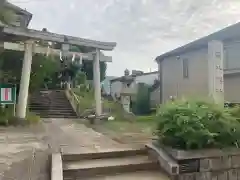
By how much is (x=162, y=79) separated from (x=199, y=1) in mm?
8125

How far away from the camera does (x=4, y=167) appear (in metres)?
4.40

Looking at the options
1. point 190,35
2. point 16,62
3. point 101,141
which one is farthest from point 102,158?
point 190,35

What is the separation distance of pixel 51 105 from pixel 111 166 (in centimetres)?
1174

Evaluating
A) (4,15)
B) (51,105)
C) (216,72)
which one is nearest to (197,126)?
(216,72)

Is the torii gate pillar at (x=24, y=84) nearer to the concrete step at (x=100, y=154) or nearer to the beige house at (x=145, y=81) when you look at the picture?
the concrete step at (x=100, y=154)

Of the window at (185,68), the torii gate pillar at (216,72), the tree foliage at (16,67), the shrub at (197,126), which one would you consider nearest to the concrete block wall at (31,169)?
the shrub at (197,126)

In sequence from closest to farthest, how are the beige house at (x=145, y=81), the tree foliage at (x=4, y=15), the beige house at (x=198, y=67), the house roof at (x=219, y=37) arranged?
the tree foliage at (x=4, y=15) → the beige house at (x=198, y=67) → the house roof at (x=219, y=37) → the beige house at (x=145, y=81)

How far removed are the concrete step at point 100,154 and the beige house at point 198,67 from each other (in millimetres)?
6932

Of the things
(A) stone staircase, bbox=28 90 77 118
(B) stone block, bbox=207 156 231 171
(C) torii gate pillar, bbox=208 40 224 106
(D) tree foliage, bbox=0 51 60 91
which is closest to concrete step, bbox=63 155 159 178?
(B) stone block, bbox=207 156 231 171

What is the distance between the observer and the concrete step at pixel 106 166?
445cm

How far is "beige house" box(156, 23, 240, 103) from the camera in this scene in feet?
44.7

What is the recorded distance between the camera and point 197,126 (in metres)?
4.45

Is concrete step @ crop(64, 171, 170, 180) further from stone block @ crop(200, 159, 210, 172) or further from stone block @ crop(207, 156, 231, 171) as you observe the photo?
stone block @ crop(207, 156, 231, 171)

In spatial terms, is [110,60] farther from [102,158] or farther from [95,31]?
[102,158]
